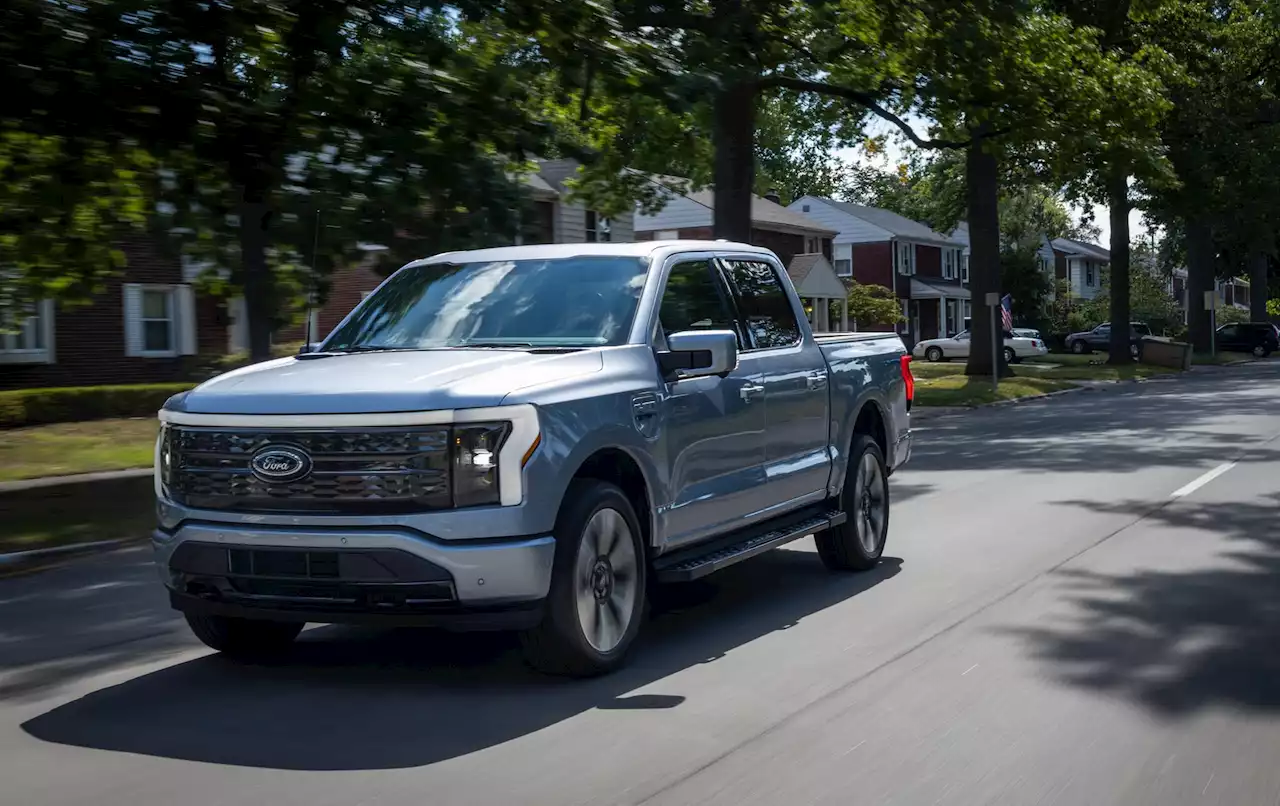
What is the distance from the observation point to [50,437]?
71.1 feet

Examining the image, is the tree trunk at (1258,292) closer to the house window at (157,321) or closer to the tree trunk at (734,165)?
the tree trunk at (734,165)

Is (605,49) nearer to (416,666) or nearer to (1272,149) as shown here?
(416,666)

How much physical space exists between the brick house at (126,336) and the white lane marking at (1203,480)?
17950 mm

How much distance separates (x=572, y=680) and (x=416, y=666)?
0.77m

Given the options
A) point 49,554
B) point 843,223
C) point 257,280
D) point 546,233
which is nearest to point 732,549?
point 49,554

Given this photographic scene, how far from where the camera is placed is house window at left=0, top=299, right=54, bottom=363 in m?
27.3

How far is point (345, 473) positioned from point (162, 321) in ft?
86.3

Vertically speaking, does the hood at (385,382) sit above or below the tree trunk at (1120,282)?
below

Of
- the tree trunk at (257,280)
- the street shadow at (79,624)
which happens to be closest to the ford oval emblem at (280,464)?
the street shadow at (79,624)

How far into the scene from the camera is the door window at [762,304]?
8.50 m

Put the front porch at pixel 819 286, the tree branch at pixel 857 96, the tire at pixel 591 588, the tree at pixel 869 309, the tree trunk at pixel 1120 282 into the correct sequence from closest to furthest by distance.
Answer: the tire at pixel 591 588
the tree branch at pixel 857 96
the tree trunk at pixel 1120 282
the front porch at pixel 819 286
the tree at pixel 869 309

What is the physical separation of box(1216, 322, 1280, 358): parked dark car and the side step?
202 ft

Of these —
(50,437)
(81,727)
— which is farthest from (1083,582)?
(50,437)

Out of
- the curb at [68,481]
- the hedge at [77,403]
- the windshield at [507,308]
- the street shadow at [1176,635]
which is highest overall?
the windshield at [507,308]
